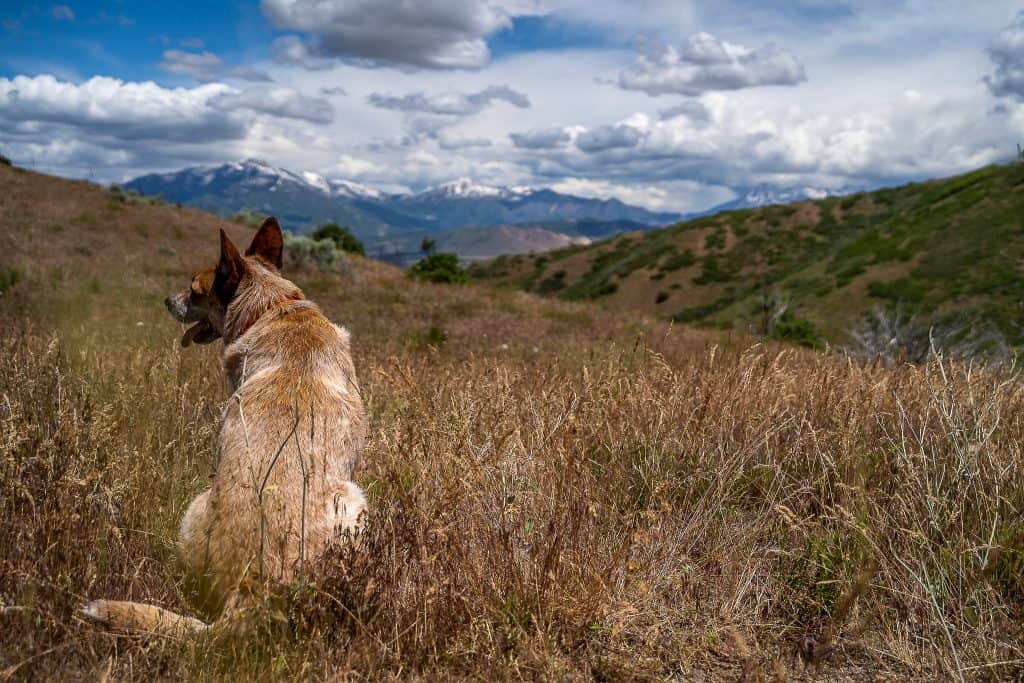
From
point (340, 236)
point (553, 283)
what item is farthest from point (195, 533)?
point (553, 283)

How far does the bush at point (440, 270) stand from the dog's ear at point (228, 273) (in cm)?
1808

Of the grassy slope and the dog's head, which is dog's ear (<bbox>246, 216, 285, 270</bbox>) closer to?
the dog's head

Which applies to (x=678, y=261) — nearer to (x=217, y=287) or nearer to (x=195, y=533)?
(x=217, y=287)

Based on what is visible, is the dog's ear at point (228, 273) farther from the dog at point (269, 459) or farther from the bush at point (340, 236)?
the bush at point (340, 236)

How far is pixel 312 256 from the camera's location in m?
22.1

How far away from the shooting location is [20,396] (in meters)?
4.18

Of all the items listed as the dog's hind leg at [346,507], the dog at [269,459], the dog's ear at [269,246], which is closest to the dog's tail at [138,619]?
the dog at [269,459]

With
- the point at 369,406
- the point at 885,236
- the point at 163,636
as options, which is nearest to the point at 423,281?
the point at 369,406

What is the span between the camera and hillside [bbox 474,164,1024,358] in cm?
3494

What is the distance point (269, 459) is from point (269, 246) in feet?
7.48

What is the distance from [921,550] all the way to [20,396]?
5.07 meters

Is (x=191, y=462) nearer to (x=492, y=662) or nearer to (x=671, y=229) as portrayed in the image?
(x=492, y=662)

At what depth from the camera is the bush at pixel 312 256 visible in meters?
21.6

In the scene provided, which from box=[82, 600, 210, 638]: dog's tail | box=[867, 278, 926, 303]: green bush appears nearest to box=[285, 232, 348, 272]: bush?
box=[82, 600, 210, 638]: dog's tail
